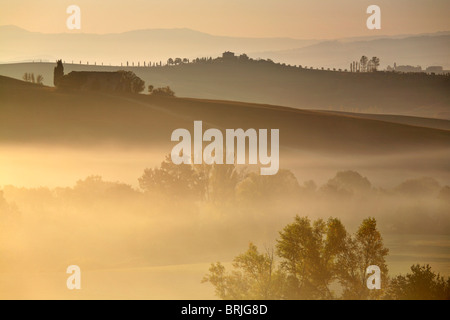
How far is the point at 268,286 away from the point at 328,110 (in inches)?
908

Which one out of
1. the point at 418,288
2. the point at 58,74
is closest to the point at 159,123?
the point at 58,74

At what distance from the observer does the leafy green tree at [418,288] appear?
88.4 ft

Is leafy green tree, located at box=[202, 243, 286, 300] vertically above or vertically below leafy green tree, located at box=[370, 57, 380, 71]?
below

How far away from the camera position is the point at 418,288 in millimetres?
27188

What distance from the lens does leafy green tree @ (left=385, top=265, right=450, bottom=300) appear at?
2694 centimetres

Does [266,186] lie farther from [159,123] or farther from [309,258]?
[309,258]

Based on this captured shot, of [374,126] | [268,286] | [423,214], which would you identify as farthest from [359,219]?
[268,286]

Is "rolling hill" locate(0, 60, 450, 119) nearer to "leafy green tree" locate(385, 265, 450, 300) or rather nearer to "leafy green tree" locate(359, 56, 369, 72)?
"leafy green tree" locate(359, 56, 369, 72)

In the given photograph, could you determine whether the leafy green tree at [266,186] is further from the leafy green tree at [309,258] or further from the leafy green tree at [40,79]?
the leafy green tree at [40,79]

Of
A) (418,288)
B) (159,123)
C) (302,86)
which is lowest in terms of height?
(418,288)

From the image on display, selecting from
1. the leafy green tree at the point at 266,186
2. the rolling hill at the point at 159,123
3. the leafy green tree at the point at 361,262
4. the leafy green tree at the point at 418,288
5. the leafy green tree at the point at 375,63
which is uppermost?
the leafy green tree at the point at 375,63

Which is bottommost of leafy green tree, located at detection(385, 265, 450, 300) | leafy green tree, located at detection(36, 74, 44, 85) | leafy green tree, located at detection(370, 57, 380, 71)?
leafy green tree, located at detection(385, 265, 450, 300)

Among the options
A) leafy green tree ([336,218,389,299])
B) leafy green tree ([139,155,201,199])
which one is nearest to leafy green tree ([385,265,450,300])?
leafy green tree ([336,218,389,299])

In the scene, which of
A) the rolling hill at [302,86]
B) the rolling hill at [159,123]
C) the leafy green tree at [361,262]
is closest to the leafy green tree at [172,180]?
the rolling hill at [159,123]
